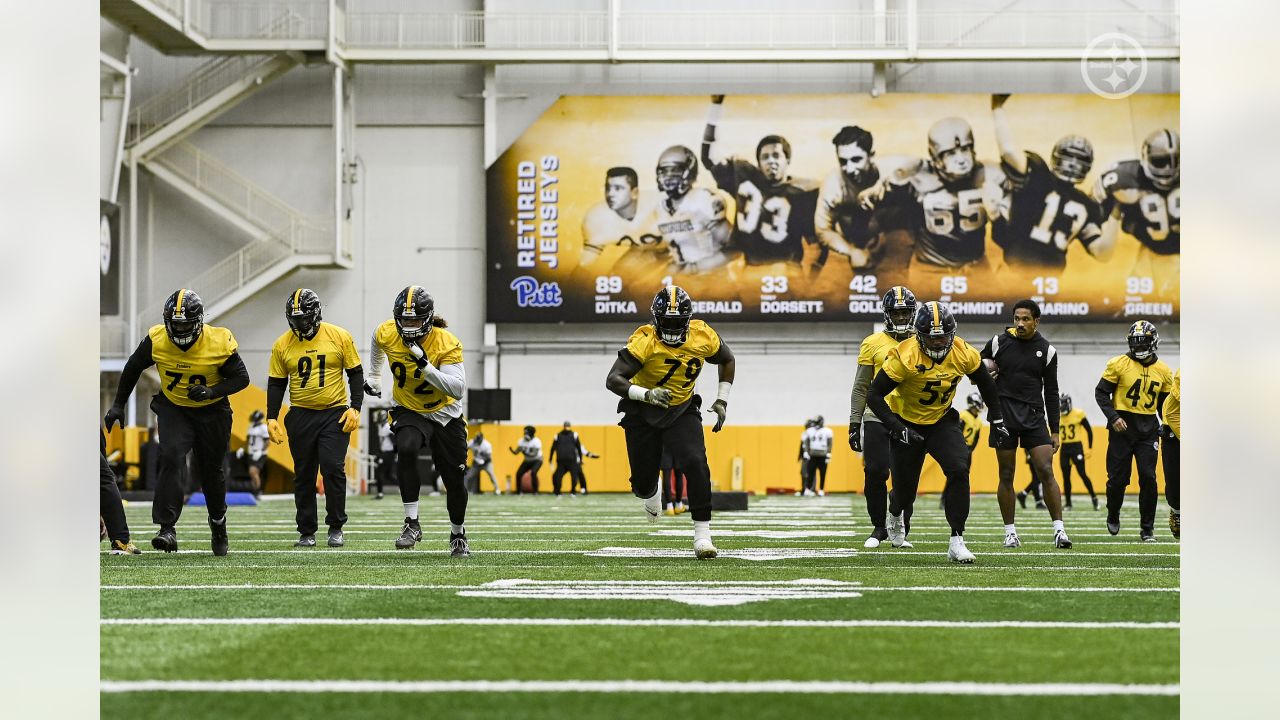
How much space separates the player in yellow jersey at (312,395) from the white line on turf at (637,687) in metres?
7.15

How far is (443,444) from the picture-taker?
36.9ft

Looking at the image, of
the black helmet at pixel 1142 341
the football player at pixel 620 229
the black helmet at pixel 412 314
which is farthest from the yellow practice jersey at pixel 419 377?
the football player at pixel 620 229

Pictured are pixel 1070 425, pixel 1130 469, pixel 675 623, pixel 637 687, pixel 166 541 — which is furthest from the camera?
pixel 1070 425

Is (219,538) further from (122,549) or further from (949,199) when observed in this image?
(949,199)

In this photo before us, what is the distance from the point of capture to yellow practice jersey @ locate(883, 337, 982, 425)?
10.7 metres

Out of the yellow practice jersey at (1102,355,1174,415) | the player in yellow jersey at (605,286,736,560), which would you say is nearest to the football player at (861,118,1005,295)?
the yellow practice jersey at (1102,355,1174,415)

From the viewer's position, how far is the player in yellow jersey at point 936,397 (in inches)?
414

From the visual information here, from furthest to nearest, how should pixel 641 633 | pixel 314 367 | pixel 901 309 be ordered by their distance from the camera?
pixel 314 367, pixel 901 309, pixel 641 633

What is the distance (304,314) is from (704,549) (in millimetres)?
3692

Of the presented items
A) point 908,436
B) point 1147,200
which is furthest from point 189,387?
point 1147,200

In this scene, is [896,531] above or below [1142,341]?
below

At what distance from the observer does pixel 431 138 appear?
1406 inches
